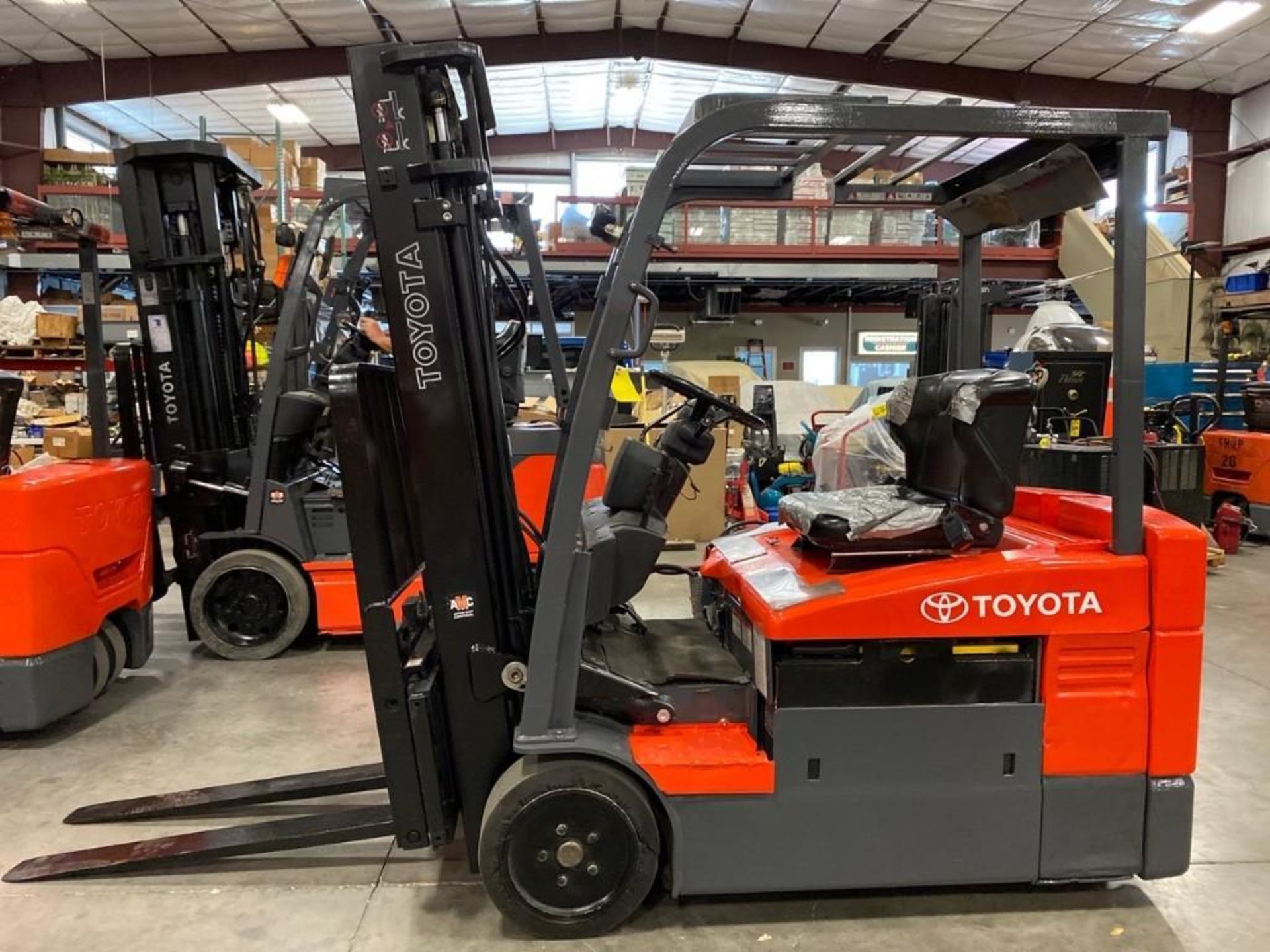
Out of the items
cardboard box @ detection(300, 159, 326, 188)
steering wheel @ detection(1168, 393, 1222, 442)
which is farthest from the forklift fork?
cardboard box @ detection(300, 159, 326, 188)

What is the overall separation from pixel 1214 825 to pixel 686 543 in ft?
19.5

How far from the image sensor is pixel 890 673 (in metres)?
2.58

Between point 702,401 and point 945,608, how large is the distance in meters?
1.04

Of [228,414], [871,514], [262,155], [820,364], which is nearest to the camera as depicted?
[871,514]

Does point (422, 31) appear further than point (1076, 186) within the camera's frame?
Yes

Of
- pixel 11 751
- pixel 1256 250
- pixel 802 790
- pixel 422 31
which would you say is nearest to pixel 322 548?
pixel 11 751

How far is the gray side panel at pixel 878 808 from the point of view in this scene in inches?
101

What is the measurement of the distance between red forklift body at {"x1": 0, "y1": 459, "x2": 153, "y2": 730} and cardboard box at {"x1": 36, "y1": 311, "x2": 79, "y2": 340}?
7.55 metres

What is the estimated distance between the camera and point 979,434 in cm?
270

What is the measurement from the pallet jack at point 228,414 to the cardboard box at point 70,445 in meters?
4.21

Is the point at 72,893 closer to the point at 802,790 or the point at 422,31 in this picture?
the point at 802,790

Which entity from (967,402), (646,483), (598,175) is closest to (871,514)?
(967,402)

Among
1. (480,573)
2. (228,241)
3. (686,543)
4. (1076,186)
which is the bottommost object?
(686,543)

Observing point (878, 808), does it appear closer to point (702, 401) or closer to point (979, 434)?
point (979, 434)
